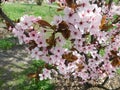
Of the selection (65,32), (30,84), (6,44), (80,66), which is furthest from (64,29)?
(6,44)

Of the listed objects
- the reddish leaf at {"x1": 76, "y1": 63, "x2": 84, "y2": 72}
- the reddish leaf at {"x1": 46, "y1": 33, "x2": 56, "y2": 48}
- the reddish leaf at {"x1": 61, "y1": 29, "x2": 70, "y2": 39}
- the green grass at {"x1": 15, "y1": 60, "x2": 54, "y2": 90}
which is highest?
the reddish leaf at {"x1": 61, "y1": 29, "x2": 70, "y2": 39}

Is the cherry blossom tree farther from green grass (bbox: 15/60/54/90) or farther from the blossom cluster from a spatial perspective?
green grass (bbox: 15/60/54/90)

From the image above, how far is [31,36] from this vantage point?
357 cm

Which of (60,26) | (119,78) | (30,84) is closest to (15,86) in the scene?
(30,84)

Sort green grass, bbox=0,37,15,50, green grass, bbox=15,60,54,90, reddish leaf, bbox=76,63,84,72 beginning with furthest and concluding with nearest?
green grass, bbox=0,37,15,50 → green grass, bbox=15,60,54,90 → reddish leaf, bbox=76,63,84,72

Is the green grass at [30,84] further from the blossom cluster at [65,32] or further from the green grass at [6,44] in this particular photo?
the blossom cluster at [65,32]

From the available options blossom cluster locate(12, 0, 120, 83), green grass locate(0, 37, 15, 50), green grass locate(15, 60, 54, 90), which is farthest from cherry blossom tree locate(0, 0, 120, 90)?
green grass locate(0, 37, 15, 50)

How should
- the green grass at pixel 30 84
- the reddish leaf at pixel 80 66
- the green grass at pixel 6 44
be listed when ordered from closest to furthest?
the reddish leaf at pixel 80 66, the green grass at pixel 30 84, the green grass at pixel 6 44

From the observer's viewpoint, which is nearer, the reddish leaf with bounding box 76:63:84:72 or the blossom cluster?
the blossom cluster

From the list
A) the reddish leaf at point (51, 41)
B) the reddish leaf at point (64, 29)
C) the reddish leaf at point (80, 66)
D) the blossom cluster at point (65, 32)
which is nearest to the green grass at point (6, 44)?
the reddish leaf at point (80, 66)

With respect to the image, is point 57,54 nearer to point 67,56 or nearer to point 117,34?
point 67,56

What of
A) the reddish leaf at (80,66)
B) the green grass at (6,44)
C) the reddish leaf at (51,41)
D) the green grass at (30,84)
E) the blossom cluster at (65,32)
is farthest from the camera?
the green grass at (6,44)

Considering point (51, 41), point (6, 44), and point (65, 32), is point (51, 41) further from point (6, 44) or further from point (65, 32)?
point (6, 44)

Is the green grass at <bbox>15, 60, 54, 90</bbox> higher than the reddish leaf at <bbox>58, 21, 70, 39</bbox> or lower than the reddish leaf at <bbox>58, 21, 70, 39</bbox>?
lower
